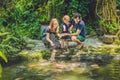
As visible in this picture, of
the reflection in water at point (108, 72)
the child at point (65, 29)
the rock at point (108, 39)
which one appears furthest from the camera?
the rock at point (108, 39)

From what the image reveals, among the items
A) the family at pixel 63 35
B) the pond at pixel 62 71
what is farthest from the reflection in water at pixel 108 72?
the family at pixel 63 35

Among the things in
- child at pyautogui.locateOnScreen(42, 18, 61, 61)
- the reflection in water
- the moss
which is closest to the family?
child at pyautogui.locateOnScreen(42, 18, 61, 61)

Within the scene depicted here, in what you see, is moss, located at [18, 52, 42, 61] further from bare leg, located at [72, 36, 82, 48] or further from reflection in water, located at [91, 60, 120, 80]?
reflection in water, located at [91, 60, 120, 80]

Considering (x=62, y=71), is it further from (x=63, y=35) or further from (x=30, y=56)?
(x=63, y=35)

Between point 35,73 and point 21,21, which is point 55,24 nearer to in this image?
point 35,73

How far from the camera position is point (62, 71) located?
7293 millimetres

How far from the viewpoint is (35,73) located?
7227 mm

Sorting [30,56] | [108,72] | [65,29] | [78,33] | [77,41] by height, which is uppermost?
[65,29]

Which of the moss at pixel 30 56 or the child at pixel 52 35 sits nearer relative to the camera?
the moss at pixel 30 56

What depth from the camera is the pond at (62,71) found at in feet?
22.2

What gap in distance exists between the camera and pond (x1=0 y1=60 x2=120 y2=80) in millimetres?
6762

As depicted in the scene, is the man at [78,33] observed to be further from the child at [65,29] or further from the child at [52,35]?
the child at [52,35]

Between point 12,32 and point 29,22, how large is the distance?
1915mm

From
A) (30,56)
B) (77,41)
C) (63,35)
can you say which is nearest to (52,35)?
(63,35)
